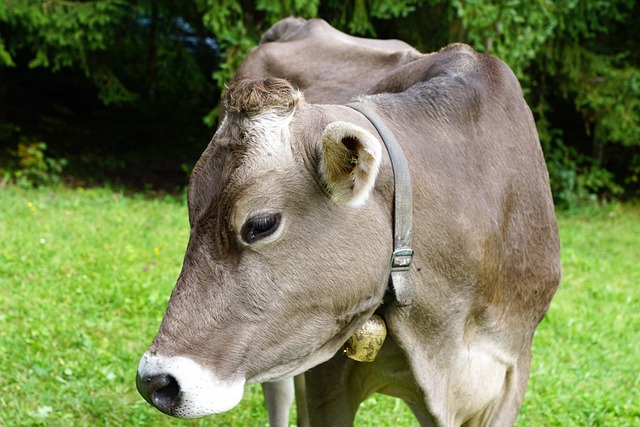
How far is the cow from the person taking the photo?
2066 mm

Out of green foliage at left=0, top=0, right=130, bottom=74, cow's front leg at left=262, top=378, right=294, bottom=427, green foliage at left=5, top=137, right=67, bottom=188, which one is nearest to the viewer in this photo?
cow's front leg at left=262, top=378, right=294, bottom=427

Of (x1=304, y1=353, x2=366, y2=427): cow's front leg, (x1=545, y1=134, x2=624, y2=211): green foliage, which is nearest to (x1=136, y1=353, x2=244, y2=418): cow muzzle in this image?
(x1=304, y1=353, x2=366, y2=427): cow's front leg

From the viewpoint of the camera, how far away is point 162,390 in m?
2.03

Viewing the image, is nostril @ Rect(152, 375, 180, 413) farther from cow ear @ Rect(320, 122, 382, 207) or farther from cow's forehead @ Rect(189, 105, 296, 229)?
cow ear @ Rect(320, 122, 382, 207)

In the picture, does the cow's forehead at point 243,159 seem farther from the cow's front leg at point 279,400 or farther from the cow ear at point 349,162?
the cow's front leg at point 279,400

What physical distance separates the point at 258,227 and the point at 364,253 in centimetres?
32

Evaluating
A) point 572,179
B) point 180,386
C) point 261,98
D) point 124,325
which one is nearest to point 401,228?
point 261,98

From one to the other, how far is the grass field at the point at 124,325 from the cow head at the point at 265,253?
7.13ft

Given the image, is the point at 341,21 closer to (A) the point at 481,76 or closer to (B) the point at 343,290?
(A) the point at 481,76

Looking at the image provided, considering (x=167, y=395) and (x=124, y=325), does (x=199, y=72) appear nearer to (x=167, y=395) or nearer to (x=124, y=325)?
(x=124, y=325)

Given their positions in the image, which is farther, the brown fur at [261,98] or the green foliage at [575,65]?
the green foliage at [575,65]

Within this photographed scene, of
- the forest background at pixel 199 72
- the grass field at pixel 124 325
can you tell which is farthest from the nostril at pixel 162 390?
the forest background at pixel 199 72

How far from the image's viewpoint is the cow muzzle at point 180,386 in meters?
2.00

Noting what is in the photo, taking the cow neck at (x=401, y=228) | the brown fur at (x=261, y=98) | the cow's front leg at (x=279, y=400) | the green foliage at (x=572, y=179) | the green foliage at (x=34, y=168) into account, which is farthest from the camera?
the green foliage at (x=572, y=179)
